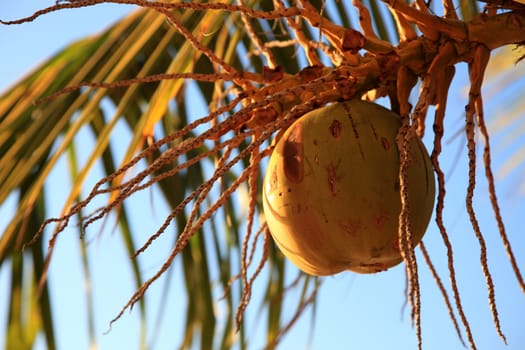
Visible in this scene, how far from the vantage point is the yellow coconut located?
2.94 feet

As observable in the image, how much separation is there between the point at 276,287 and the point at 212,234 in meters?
0.15

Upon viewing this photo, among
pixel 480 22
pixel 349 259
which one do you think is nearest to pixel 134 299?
pixel 349 259

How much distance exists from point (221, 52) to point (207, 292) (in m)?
0.42

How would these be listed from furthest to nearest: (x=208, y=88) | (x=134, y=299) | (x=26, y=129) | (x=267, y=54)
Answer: (x=208, y=88) < (x=26, y=129) < (x=267, y=54) < (x=134, y=299)

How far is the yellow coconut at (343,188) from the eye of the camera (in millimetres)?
897

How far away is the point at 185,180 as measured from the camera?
1.58 meters

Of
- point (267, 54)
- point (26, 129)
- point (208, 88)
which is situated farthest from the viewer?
point (208, 88)

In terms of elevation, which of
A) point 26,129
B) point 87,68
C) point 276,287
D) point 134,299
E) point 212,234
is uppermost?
point 87,68

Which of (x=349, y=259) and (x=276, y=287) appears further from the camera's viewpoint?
(x=276, y=287)

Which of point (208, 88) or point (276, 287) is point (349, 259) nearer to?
point (276, 287)

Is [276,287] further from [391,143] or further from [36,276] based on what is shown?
[391,143]

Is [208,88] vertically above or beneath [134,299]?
above

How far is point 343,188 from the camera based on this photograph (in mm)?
892

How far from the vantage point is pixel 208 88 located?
5.42 ft
